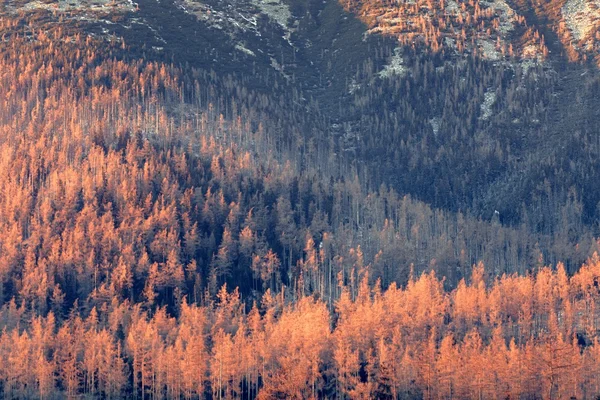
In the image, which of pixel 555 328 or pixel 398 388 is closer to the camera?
pixel 398 388

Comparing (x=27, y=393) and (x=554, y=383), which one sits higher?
(x=554, y=383)

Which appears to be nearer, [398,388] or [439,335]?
[398,388]

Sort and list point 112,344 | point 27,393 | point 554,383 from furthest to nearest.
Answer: point 112,344, point 27,393, point 554,383

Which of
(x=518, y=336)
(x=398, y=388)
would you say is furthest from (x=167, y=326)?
(x=518, y=336)

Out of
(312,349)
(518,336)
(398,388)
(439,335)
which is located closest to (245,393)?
(312,349)

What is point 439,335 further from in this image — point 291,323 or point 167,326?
point 167,326

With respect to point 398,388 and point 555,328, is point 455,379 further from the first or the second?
point 555,328

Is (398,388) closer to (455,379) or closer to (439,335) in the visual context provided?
(455,379)

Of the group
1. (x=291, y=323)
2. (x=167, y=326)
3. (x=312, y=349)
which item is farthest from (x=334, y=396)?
(x=167, y=326)

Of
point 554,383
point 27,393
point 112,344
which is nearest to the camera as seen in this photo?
point 554,383
